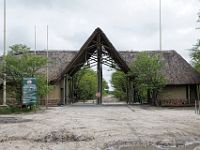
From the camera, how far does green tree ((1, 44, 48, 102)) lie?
126 ft

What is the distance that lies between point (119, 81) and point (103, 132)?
61.5 meters

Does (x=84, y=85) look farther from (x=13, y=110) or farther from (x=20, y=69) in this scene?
(x=13, y=110)

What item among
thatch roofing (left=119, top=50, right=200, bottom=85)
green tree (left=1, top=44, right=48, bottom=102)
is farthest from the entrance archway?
green tree (left=1, top=44, right=48, bottom=102)

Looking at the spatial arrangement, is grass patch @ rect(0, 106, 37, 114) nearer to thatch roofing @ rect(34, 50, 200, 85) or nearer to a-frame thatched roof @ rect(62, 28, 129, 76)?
thatch roofing @ rect(34, 50, 200, 85)

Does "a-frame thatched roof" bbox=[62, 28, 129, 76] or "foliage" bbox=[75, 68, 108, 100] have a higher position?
"a-frame thatched roof" bbox=[62, 28, 129, 76]

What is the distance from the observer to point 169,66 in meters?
56.5

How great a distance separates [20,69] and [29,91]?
2.54 m

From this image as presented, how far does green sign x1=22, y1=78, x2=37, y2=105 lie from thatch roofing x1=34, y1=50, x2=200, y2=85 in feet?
44.7

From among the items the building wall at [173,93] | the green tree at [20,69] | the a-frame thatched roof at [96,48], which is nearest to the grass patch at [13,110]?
the green tree at [20,69]

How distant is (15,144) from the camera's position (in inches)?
611

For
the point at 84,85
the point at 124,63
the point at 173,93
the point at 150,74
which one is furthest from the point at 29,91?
the point at 84,85

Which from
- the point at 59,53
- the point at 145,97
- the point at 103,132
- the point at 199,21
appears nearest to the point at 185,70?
the point at 145,97

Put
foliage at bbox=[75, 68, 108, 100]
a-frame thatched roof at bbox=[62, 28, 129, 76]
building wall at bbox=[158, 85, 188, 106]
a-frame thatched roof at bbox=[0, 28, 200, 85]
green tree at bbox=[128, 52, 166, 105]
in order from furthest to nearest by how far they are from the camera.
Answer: foliage at bbox=[75, 68, 108, 100] < building wall at bbox=[158, 85, 188, 106] < a-frame thatched roof at bbox=[0, 28, 200, 85] < a-frame thatched roof at bbox=[62, 28, 129, 76] < green tree at bbox=[128, 52, 166, 105]

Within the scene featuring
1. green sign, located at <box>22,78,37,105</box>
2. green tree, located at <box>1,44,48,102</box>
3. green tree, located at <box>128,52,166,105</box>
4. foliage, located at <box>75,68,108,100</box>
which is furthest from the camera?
foliage, located at <box>75,68,108,100</box>
